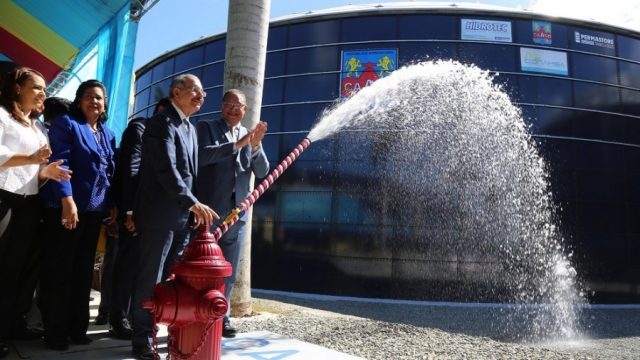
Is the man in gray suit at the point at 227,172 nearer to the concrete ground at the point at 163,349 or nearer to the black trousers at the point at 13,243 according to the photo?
the concrete ground at the point at 163,349

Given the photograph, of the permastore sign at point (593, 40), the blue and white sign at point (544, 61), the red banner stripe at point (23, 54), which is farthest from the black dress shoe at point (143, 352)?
the permastore sign at point (593, 40)

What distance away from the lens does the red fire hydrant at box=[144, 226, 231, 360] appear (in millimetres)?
2111

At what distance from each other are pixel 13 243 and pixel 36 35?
6419mm

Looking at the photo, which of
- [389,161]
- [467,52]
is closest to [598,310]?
[389,161]

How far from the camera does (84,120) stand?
3.40 metres

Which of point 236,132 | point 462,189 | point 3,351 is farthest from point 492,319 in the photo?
point 3,351

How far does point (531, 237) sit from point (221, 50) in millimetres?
10982

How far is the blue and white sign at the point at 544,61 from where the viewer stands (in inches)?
513

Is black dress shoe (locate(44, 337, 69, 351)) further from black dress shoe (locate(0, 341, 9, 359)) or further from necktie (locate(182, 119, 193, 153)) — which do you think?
necktie (locate(182, 119, 193, 153))

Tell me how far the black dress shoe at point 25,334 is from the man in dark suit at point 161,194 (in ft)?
3.43

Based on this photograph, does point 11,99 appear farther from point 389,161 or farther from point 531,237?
point 531,237

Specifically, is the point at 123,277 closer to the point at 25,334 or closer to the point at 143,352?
the point at 25,334

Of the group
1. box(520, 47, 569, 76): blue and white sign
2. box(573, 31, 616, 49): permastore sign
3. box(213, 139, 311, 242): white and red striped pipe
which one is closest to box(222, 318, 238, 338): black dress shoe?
box(213, 139, 311, 242): white and red striped pipe

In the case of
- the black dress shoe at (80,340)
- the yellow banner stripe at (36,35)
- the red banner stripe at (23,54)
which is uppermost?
the yellow banner stripe at (36,35)
